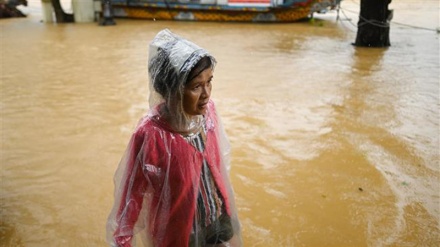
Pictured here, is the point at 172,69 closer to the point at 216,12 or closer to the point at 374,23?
the point at 374,23

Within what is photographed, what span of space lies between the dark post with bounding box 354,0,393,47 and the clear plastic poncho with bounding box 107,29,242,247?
7.56 m

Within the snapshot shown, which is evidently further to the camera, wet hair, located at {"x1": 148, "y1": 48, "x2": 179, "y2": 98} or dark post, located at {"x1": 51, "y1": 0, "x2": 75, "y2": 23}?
dark post, located at {"x1": 51, "y1": 0, "x2": 75, "y2": 23}

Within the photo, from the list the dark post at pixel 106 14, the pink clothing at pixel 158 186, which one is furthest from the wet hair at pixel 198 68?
the dark post at pixel 106 14

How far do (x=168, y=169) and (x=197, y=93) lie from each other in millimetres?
307

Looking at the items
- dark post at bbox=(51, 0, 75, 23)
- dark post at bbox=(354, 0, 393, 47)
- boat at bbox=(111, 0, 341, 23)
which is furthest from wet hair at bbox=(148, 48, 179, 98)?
dark post at bbox=(51, 0, 75, 23)

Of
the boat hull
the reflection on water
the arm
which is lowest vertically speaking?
the reflection on water

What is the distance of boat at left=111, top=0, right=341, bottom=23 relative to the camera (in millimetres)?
12391

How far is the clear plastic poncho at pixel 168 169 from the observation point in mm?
1298

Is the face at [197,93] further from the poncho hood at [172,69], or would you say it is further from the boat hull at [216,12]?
the boat hull at [216,12]

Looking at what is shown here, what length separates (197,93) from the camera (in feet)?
4.31

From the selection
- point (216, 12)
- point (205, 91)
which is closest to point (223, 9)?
Answer: point (216, 12)

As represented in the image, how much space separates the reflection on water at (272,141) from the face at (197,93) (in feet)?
4.47

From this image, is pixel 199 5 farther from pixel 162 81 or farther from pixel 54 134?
pixel 162 81

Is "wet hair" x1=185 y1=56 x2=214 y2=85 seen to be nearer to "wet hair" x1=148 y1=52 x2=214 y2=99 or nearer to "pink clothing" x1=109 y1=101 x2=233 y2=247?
"wet hair" x1=148 y1=52 x2=214 y2=99
